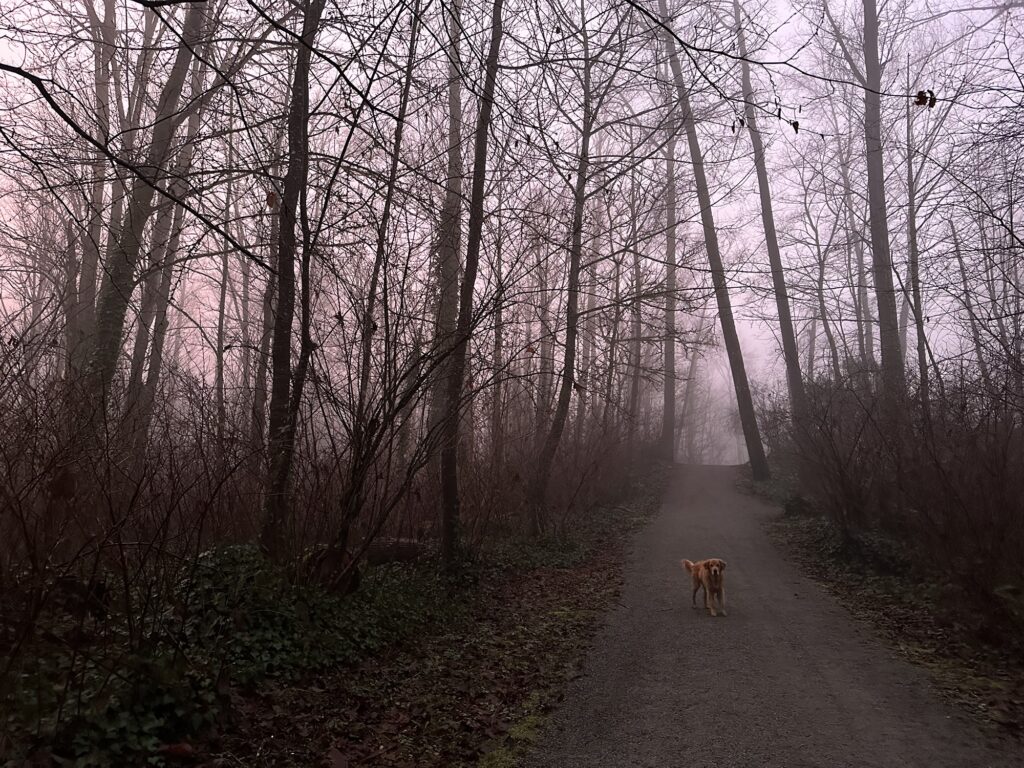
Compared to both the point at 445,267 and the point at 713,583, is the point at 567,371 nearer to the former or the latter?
the point at 445,267

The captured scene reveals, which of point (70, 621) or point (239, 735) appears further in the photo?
point (70, 621)

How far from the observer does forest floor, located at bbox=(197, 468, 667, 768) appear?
4312 mm

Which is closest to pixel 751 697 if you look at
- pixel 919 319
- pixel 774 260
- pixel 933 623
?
pixel 933 623

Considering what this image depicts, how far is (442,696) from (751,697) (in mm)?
2463

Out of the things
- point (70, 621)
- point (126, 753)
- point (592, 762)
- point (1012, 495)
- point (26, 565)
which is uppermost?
point (1012, 495)

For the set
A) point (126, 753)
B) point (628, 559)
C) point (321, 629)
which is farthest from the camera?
point (628, 559)

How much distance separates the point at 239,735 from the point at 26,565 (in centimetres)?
234

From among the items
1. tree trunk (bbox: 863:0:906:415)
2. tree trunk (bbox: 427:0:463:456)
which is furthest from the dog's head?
tree trunk (bbox: 863:0:906:415)

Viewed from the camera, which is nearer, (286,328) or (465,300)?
(286,328)

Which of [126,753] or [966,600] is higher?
[966,600]

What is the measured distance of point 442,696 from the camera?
538cm

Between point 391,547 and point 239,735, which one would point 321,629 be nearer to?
point 239,735

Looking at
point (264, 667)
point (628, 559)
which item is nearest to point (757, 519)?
point (628, 559)

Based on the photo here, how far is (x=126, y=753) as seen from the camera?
358 centimetres
